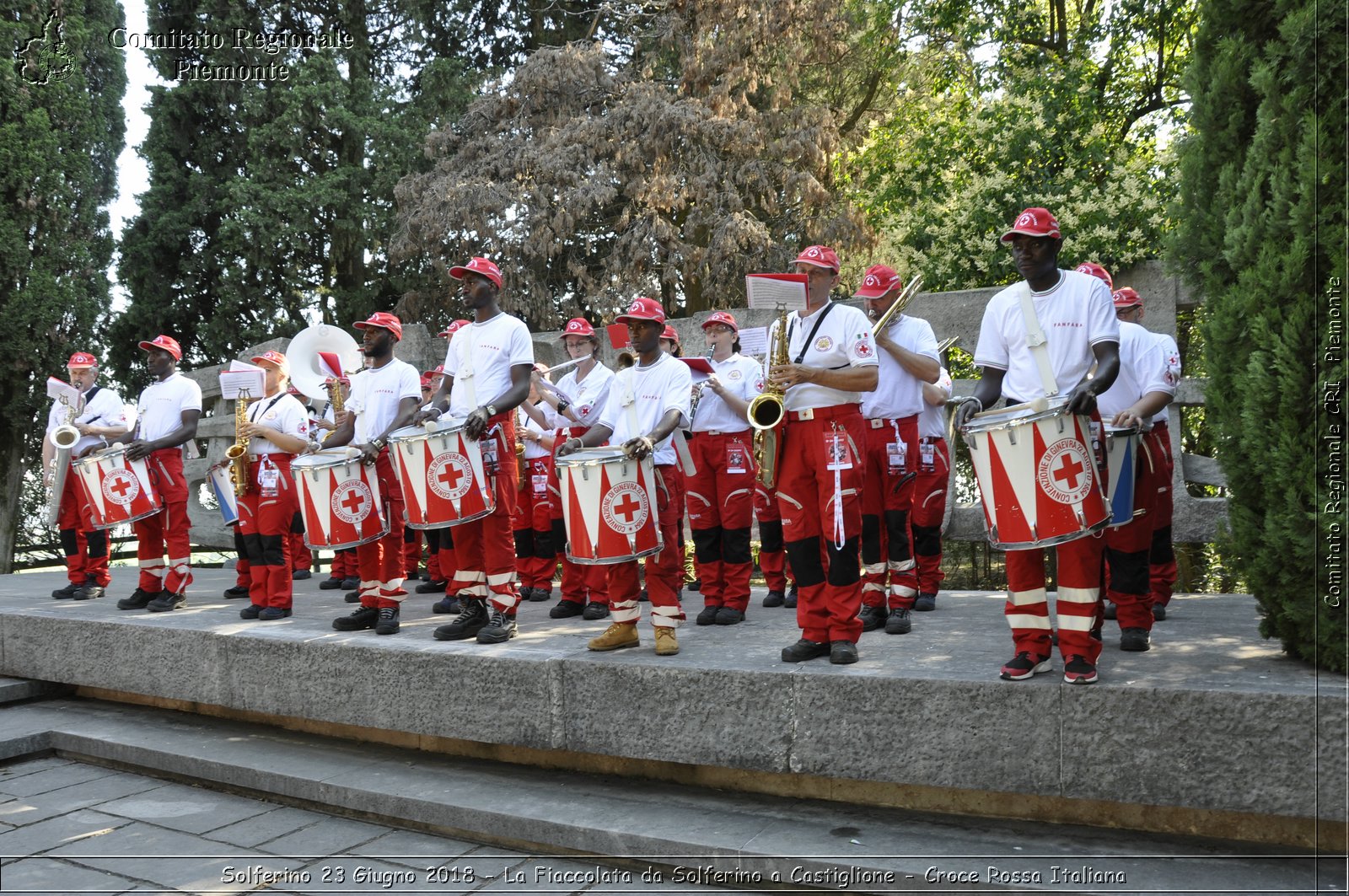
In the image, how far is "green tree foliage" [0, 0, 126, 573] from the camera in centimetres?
1633

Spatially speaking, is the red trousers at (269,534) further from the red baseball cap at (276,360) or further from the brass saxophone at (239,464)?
the red baseball cap at (276,360)

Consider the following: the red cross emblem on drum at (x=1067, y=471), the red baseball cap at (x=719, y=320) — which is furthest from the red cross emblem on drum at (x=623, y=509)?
the red baseball cap at (x=719, y=320)

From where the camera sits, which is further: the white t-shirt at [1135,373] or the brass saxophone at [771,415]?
the white t-shirt at [1135,373]

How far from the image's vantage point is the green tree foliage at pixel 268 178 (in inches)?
717

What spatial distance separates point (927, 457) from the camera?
6.38m

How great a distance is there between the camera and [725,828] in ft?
14.6

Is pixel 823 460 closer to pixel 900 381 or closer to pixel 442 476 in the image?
pixel 900 381

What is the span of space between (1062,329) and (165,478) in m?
6.93

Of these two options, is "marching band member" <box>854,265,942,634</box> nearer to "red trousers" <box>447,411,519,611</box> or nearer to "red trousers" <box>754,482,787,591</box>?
"red trousers" <box>754,482,787,591</box>

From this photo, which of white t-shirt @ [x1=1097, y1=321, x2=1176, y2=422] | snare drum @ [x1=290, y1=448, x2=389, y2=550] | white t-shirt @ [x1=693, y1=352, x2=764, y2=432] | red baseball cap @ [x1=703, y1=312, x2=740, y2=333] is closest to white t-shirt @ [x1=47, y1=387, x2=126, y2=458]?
snare drum @ [x1=290, y1=448, x2=389, y2=550]

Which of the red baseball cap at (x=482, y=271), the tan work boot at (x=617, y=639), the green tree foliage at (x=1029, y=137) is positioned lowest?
the tan work boot at (x=617, y=639)

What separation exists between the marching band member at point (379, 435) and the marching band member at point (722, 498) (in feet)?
6.23

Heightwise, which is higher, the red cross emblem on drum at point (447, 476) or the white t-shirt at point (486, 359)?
the white t-shirt at point (486, 359)

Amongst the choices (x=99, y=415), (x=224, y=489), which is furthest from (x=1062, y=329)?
(x=224, y=489)
